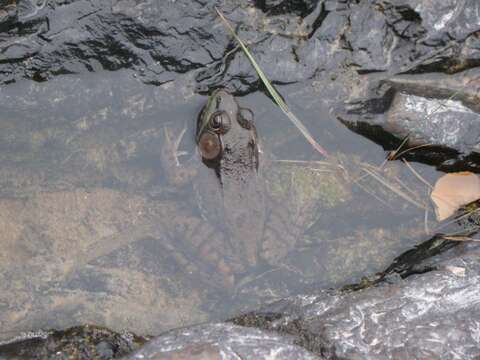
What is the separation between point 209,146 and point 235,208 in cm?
67

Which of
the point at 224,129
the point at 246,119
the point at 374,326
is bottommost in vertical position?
the point at 374,326

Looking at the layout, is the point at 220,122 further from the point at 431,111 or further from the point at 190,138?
the point at 431,111

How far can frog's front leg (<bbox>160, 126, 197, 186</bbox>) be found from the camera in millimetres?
4695

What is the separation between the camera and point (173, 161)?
471 cm

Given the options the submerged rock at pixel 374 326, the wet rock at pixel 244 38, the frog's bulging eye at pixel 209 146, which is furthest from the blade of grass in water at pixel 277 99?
the submerged rock at pixel 374 326

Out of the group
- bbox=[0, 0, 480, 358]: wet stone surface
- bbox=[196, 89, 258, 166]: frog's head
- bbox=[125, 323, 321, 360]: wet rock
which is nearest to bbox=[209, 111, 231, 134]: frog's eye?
bbox=[196, 89, 258, 166]: frog's head

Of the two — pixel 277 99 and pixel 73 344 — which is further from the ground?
pixel 277 99

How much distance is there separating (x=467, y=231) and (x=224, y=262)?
2.20m

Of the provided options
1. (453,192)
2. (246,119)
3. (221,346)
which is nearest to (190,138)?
(246,119)

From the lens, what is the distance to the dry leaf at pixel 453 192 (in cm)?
416

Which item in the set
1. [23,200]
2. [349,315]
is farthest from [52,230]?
[349,315]

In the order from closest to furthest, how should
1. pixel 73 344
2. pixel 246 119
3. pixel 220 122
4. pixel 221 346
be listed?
pixel 221 346 → pixel 73 344 → pixel 220 122 → pixel 246 119

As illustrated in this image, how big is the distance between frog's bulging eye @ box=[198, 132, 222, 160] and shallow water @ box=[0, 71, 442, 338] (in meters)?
0.15

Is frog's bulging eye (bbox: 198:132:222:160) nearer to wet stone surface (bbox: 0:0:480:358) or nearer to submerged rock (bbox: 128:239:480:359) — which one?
wet stone surface (bbox: 0:0:480:358)
